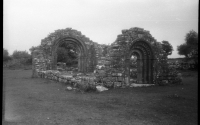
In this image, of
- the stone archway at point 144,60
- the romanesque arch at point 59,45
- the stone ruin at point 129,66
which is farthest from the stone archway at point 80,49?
the stone archway at point 144,60

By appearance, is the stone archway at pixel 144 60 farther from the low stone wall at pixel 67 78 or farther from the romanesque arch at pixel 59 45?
the romanesque arch at pixel 59 45

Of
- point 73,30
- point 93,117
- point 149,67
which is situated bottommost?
point 93,117

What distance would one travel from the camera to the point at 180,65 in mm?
20531

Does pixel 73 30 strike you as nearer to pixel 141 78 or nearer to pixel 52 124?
pixel 141 78

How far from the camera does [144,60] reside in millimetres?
11430

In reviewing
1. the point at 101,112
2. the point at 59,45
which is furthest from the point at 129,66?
the point at 59,45

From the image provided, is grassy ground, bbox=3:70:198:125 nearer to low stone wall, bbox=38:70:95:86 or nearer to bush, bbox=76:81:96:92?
bush, bbox=76:81:96:92

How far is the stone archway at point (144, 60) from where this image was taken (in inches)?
431

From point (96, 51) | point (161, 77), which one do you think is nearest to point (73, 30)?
point (96, 51)

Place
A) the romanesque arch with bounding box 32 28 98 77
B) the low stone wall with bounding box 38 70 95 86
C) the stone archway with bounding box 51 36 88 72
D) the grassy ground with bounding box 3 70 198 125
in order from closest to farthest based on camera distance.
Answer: the grassy ground with bounding box 3 70 198 125 → the low stone wall with bounding box 38 70 95 86 → the romanesque arch with bounding box 32 28 98 77 → the stone archway with bounding box 51 36 88 72

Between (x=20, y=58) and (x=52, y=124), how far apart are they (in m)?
→ 28.2

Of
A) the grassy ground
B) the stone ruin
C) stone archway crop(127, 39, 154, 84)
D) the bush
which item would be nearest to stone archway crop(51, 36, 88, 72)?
the stone ruin

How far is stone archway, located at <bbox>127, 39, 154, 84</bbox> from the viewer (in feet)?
35.9

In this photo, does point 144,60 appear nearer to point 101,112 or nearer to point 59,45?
point 101,112
